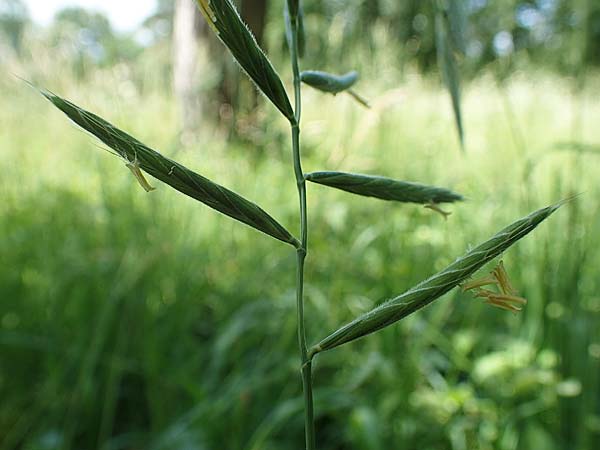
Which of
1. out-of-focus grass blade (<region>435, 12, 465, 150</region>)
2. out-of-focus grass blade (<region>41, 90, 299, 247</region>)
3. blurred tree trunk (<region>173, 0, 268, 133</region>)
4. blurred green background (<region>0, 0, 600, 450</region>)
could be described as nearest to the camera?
out-of-focus grass blade (<region>41, 90, 299, 247</region>)

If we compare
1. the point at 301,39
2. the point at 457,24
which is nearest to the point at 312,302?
the point at 457,24

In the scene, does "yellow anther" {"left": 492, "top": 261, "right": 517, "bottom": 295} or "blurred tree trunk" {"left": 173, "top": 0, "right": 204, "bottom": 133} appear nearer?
"yellow anther" {"left": 492, "top": 261, "right": 517, "bottom": 295}

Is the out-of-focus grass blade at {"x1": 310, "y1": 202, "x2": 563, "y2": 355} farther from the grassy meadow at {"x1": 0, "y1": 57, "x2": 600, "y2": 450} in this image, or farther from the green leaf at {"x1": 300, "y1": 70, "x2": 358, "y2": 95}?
the grassy meadow at {"x1": 0, "y1": 57, "x2": 600, "y2": 450}

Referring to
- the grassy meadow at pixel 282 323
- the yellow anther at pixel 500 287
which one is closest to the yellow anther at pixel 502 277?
the yellow anther at pixel 500 287

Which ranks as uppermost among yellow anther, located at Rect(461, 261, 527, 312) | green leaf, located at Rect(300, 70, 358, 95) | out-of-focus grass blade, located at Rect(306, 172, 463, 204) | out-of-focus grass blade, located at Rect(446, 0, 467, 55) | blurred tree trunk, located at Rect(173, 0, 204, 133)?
blurred tree trunk, located at Rect(173, 0, 204, 133)

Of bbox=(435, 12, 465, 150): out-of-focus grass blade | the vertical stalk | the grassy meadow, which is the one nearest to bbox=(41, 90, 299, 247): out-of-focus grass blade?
the vertical stalk

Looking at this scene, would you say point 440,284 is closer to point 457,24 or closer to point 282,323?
point 457,24

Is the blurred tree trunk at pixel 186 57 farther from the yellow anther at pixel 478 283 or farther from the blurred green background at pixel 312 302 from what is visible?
the yellow anther at pixel 478 283

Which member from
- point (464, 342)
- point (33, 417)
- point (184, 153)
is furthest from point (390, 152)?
point (33, 417)
